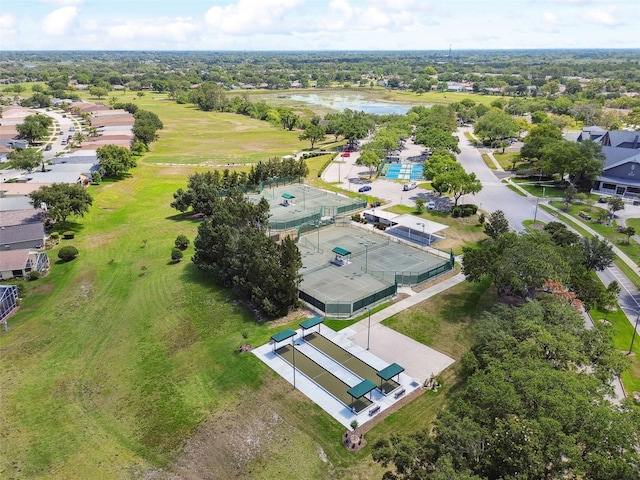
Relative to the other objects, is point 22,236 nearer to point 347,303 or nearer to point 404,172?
point 347,303


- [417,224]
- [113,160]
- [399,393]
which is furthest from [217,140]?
[399,393]

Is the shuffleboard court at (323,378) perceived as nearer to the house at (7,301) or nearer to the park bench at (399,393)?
the park bench at (399,393)

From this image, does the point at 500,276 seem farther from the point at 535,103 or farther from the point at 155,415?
the point at 535,103

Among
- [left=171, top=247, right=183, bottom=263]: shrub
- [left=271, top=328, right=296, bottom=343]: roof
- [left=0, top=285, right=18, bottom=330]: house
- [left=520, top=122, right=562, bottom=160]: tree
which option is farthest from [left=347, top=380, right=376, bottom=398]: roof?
[left=520, top=122, right=562, bottom=160]: tree

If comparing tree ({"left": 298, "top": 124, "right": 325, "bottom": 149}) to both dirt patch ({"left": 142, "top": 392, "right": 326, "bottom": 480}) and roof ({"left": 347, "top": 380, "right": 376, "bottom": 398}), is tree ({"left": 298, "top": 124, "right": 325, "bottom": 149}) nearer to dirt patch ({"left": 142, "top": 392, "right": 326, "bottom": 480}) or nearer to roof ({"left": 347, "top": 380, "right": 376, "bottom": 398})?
roof ({"left": 347, "top": 380, "right": 376, "bottom": 398})

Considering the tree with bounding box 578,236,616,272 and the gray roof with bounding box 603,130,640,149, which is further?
the gray roof with bounding box 603,130,640,149

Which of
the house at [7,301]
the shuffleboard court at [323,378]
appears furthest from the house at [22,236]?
the shuffleboard court at [323,378]
